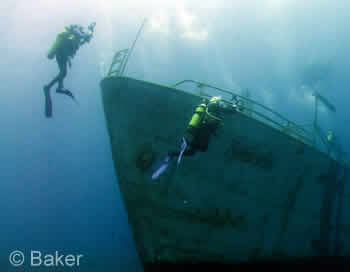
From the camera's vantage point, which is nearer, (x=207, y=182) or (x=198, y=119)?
(x=198, y=119)

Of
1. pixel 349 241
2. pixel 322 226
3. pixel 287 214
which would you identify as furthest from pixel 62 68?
pixel 349 241

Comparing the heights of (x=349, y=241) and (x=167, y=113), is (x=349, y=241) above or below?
below

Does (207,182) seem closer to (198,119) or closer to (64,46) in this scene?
(198,119)

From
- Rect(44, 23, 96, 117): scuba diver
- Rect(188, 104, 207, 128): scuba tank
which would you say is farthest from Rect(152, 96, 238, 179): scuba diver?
Rect(44, 23, 96, 117): scuba diver

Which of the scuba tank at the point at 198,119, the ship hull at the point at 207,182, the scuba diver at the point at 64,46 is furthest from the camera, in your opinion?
the scuba diver at the point at 64,46

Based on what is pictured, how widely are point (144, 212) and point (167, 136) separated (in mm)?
1966

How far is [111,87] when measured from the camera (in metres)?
5.14

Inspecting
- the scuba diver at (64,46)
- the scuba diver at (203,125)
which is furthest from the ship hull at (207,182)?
the scuba diver at (64,46)

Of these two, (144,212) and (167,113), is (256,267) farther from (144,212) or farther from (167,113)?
(167,113)

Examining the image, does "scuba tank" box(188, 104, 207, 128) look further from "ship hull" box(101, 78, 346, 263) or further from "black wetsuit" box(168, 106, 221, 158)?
"ship hull" box(101, 78, 346, 263)
